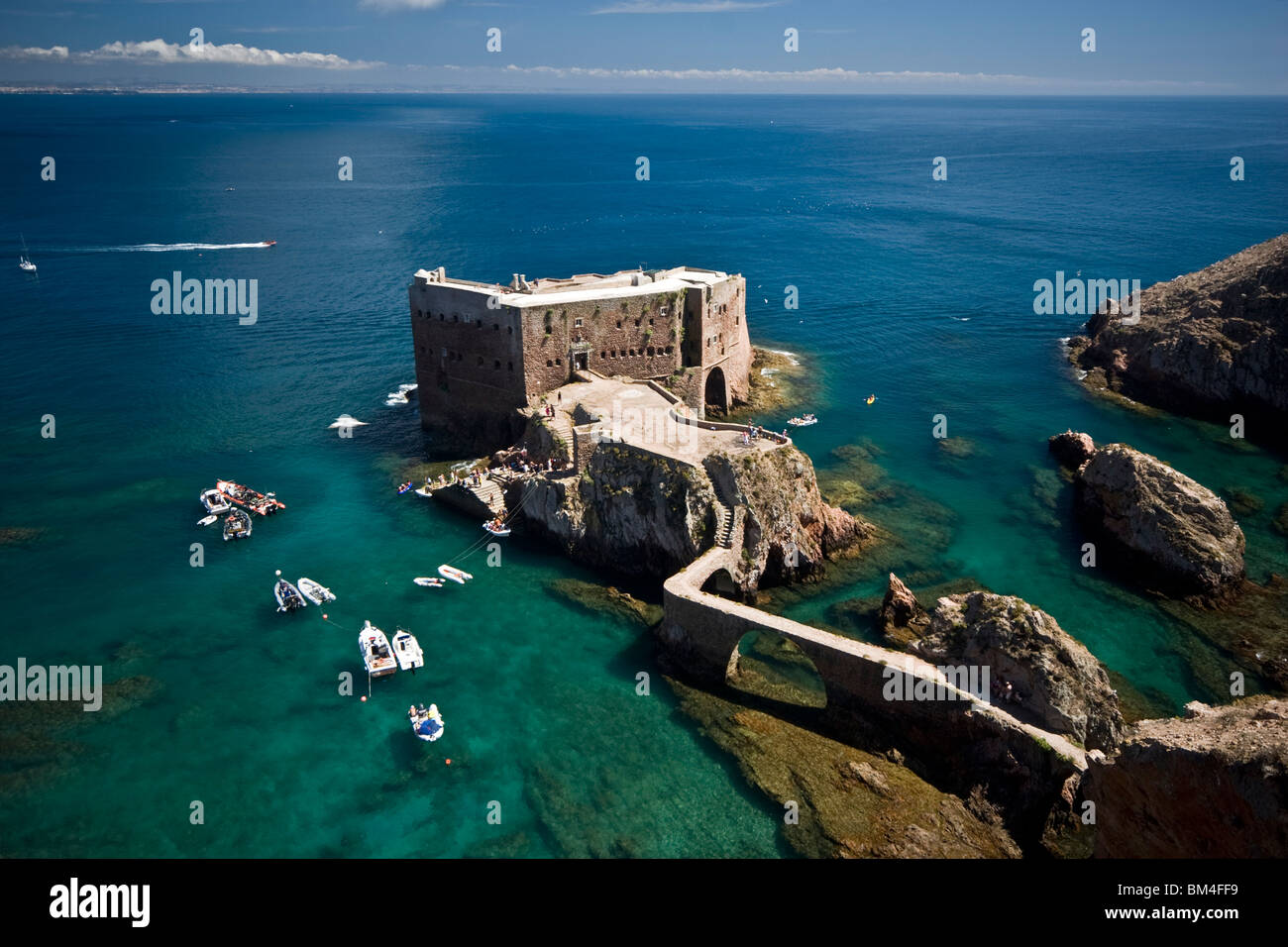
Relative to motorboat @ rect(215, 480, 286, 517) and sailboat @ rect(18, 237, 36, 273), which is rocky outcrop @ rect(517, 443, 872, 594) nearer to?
motorboat @ rect(215, 480, 286, 517)

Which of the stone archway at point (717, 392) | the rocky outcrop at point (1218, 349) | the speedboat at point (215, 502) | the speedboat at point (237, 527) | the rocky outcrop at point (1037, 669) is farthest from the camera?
the rocky outcrop at point (1218, 349)

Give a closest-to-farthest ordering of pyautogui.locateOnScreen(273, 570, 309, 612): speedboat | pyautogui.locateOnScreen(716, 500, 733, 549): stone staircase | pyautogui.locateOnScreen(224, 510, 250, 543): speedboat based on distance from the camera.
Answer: pyautogui.locateOnScreen(716, 500, 733, 549): stone staircase, pyautogui.locateOnScreen(273, 570, 309, 612): speedboat, pyautogui.locateOnScreen(224, 510, 250, 543): speedboat

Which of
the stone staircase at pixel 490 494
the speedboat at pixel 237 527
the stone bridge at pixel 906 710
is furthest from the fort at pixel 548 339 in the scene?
the stone bridge at pixel 906 710

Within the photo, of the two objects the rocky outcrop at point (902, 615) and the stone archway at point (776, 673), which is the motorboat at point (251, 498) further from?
the rocky outcrop at point (902, 615)

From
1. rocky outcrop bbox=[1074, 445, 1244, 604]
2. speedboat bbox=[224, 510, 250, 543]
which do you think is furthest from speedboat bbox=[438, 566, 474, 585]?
rocky outcrop bbox=[1074, 445, 1244, 604]

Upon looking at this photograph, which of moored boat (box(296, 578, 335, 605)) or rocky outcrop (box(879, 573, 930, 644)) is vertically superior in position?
moored boat (box(296, 578, 335, 605))

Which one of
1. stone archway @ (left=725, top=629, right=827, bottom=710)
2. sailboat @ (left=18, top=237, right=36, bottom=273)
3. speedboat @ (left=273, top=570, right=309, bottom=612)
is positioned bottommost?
stone archway @ (left=725, top=629, right=827, bottom=710)

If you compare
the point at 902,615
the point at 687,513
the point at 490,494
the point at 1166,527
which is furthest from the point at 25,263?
the point at 1166,527
